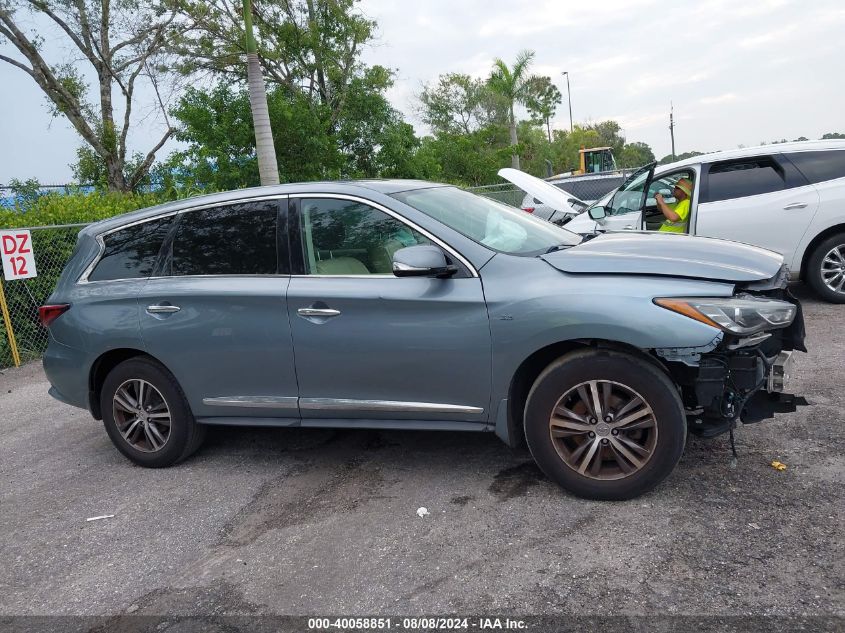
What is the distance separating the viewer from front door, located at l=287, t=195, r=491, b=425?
387 cm

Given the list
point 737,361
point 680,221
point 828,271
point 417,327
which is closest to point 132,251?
point 417,327

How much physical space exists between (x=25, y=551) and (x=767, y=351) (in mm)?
4222

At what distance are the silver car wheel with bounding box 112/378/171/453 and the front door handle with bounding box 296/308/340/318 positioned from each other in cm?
131

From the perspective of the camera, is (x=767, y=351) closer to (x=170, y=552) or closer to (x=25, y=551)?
(x=170, y=552)

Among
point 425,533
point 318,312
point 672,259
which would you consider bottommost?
point 425,533

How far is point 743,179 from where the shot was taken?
25.8 ft

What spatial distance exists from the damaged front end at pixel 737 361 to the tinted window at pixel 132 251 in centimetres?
337

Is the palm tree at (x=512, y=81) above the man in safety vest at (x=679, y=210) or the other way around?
above

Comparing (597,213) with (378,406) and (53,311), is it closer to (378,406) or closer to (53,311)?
(378,406)

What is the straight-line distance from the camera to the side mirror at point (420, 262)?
3.74m

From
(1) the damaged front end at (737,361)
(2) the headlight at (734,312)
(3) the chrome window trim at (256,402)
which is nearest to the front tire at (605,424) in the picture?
(1) the damaged front end at (737,361)

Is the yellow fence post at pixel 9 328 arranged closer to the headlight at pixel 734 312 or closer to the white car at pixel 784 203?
the white car at pixel 784 203

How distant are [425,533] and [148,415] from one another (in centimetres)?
232

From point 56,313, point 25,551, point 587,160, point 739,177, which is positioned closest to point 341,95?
point 587,160
